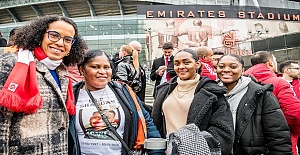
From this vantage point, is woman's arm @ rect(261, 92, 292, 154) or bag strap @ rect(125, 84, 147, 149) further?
woman's arm @ rect(261, 92, 292, 154)

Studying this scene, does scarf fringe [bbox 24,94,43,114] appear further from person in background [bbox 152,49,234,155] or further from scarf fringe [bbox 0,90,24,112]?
person in background [bbox 152,49,234,155]

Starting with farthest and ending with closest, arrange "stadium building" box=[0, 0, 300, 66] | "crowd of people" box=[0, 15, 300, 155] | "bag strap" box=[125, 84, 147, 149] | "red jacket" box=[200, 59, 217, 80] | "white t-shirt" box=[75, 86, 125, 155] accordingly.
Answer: "stadium building" box=[0, 0, 300, 66]
"red jacket" box=[200, 59, 217, 80]
"bag strap" box=[125, 84, 147, 149]
"white t-shirt" box=[75, 86, 125, 155]
"crowd of people" box=[0, 15, 300, 155]

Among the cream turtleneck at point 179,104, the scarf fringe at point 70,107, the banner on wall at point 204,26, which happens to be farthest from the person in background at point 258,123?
the banner on wall at point 204,26

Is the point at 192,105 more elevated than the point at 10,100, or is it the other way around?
the point at 10,100

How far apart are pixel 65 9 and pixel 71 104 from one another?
4460cm

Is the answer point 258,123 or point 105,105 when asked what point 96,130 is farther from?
point 258,123

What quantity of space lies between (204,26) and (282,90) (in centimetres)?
2602

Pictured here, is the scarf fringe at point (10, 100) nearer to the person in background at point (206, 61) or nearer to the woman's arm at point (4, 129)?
the woman's arm at point (4, 129)

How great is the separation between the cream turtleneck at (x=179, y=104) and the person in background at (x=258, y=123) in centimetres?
55

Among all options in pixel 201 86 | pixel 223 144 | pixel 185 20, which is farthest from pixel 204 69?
pixel 185 20

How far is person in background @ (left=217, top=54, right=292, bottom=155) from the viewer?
2.72 metres

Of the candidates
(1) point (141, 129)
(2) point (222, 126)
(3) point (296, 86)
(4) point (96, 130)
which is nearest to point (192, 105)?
(2) point (222, 126)

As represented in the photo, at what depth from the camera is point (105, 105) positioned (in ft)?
8.06

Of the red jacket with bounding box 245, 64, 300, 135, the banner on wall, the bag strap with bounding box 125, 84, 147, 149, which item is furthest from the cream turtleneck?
the banner on wall
